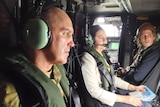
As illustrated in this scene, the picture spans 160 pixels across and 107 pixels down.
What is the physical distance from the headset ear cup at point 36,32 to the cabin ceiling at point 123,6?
6.35 feet

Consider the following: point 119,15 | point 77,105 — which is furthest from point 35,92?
point 119,15

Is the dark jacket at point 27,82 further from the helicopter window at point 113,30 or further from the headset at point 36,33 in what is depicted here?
the helicopter window at point 113,30

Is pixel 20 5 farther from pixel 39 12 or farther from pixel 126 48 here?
pixel 126 48

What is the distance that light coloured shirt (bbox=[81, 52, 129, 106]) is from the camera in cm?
229

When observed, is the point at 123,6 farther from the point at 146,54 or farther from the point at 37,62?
the point at 37,62

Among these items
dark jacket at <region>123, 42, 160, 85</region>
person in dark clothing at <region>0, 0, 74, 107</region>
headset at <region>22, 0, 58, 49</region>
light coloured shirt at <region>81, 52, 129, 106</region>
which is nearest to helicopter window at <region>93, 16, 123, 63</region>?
dark jacket at <region>123, 42, 160, 85</region>

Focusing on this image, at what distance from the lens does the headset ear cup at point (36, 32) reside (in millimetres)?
1225

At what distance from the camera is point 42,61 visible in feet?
4.61

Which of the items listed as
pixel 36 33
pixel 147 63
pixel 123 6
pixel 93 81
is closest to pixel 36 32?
pixel 36 33

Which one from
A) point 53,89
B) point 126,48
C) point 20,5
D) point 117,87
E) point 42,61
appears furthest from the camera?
point 126,48

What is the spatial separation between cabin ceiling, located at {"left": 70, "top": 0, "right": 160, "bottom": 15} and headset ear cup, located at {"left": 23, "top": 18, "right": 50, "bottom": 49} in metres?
1.94

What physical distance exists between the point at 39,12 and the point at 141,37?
2229 mm

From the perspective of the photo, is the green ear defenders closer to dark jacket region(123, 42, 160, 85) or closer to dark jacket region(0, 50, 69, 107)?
dark jacket region(123, 42, 160, 85)

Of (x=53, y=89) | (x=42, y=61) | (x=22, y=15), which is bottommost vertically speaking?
(x=53, y=89)
